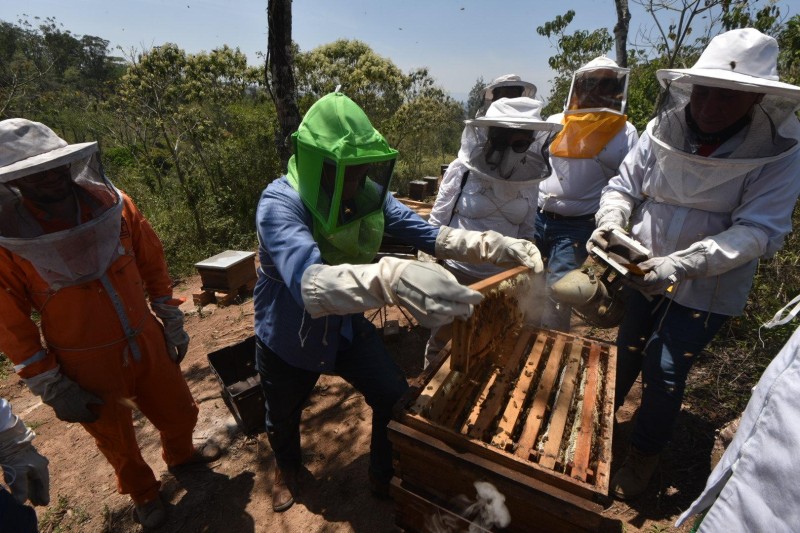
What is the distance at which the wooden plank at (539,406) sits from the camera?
5.73 ft

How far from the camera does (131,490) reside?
8.92 feet

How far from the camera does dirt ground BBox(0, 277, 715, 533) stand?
280 cm

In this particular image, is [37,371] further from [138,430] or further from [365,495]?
[365,495]

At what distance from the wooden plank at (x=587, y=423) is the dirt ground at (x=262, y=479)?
3.96 ft

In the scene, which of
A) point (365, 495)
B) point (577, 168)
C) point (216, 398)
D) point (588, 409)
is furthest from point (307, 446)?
point (577, 168)

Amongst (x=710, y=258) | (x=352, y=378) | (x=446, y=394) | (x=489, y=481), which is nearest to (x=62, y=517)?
(x=352, y=378)

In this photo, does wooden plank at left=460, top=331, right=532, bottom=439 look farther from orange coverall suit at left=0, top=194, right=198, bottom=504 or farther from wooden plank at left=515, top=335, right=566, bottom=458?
orange coverall suit at left=0, top=194, right=198, bottom=504

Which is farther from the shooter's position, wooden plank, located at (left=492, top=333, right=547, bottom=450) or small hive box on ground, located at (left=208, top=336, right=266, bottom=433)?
small hive box on ground, located at (left=208, top=336, right=266, bottom=433)

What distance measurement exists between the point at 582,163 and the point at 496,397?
2635 millimetres

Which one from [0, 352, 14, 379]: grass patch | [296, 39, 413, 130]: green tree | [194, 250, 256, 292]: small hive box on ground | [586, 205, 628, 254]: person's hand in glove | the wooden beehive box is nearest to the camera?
the wooden beehive box

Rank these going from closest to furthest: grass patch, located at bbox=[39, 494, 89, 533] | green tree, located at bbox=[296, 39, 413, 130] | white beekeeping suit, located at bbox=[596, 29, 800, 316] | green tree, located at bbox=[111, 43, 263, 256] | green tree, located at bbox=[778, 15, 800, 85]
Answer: white beekeeping suit, located at bbox=[596, 29, 800, 316] → grass patch, located at bbox=[39, 494, 89, 533] → green tree, located at bbox=[778, 15, 800, 85] → green tree, located at bbox=[111, 43, 263, 256] → green tree, located at bbox=[296, 39, 413, 130]

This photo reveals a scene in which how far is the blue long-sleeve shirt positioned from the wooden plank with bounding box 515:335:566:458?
1.05 m

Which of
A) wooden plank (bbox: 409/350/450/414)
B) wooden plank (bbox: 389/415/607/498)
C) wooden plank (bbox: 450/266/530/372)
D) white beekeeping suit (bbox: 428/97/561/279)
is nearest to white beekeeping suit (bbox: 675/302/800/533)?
wooden plank (bbox: 389/415/607/498)

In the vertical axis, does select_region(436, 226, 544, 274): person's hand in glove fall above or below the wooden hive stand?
above
